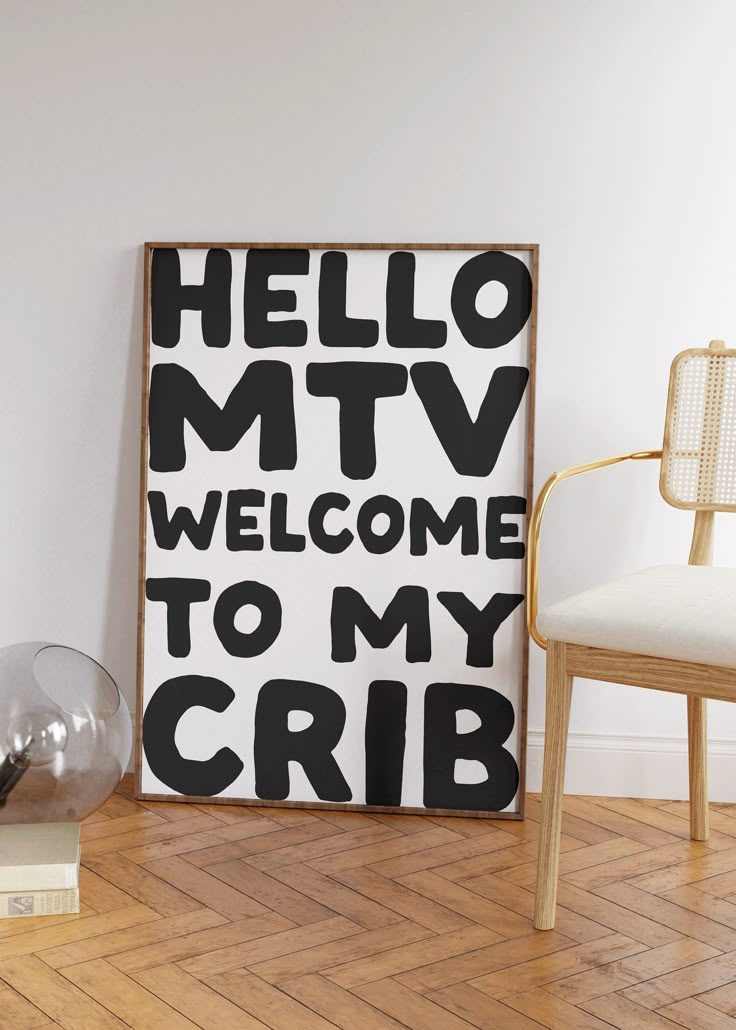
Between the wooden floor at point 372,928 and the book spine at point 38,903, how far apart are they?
22mm

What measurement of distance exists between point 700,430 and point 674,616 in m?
0.60

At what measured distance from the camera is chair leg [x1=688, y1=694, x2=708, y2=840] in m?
2.23

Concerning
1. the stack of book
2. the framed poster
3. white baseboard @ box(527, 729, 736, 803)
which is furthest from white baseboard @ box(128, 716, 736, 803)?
the stack of book

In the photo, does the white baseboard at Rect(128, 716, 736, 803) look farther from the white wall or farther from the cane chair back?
the cane chair back

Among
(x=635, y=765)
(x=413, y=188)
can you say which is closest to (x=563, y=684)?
(x=635, y=765)

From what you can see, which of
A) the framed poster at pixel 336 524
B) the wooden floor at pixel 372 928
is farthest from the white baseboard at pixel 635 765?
the framed poster at pixel 336 524

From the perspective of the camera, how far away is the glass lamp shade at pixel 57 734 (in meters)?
2.01

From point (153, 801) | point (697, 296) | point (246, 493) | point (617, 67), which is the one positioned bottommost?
point (153, 801)

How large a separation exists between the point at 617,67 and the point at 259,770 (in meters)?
1.70

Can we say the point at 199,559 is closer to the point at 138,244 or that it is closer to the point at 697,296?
the point at 138,244

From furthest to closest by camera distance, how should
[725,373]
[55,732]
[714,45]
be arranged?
[714,45]
[725,373]
[55,732]

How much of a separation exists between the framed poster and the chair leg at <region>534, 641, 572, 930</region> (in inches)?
20.5

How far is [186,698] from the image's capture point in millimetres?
2469

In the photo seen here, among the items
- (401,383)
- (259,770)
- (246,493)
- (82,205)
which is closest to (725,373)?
(401,383)
